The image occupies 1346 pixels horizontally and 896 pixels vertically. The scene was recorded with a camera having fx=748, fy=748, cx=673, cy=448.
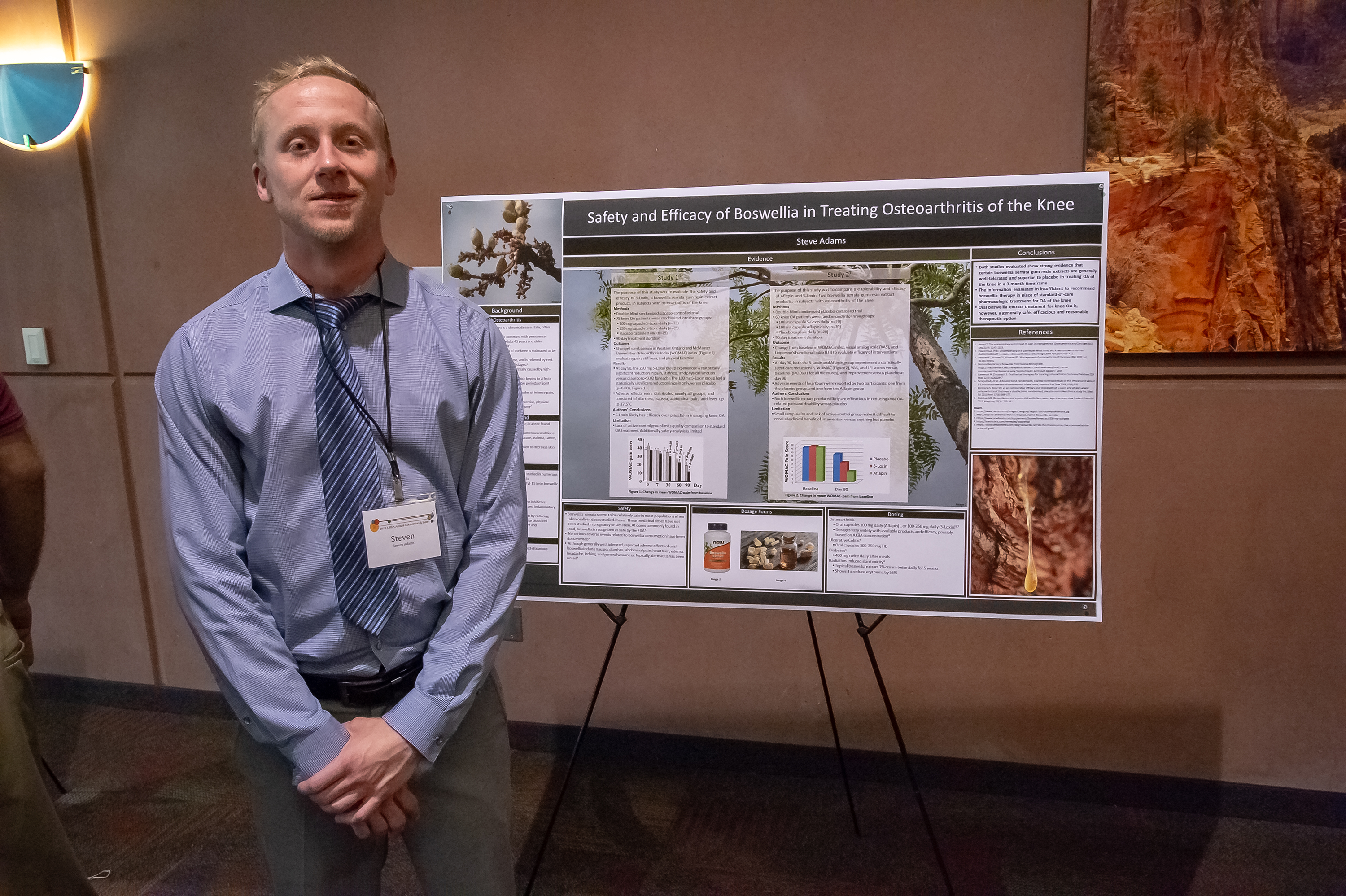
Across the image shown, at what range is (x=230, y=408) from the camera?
41.1 inches

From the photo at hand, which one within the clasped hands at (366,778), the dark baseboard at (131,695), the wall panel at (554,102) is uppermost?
the wall panel at (554,102)

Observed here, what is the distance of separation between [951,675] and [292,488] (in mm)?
2008

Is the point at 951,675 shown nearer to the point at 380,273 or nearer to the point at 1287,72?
the point at 1287,72

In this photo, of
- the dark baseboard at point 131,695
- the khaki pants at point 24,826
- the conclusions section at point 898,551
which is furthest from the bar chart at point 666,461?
the dark baseboard at point 131,695

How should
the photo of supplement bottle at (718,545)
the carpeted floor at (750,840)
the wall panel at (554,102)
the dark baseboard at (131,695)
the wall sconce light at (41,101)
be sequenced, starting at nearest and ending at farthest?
the photo of supplement bottle at (718,545) → the carpeted floor at (750,840) → the wall panel at (554,102) → the wall sconce light at (41,101) → the dark baseboard at (131,695)

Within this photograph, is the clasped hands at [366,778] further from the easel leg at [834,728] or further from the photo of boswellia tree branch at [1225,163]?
the photo of boswellia tree branch at [1225,163]

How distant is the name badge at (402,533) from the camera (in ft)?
3.51

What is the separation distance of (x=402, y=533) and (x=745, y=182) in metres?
1.61

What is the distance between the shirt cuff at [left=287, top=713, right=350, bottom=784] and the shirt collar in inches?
23.7

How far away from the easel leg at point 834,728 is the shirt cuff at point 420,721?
849 mm

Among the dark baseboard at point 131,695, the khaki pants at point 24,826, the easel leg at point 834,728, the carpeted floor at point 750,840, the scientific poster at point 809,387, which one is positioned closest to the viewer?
the khaki pants at point 24,826

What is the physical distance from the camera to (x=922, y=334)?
1.54 metres

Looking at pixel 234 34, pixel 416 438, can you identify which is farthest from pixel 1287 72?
pixel 234 34

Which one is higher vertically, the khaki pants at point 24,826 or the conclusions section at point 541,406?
the conclusions section at point 541,406
